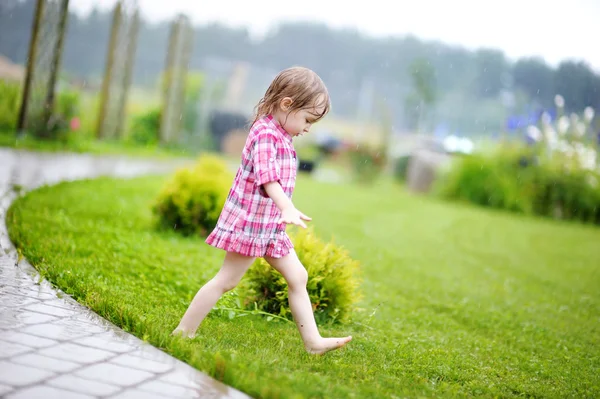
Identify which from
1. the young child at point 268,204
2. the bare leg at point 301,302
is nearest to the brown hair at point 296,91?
the young child at point 268,204

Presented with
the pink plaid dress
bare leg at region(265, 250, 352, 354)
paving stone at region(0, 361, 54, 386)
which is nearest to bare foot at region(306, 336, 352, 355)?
bare leg at region(265, 250, 352, 354)

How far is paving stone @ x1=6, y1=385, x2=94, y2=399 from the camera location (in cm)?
229

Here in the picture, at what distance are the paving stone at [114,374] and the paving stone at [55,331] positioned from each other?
0.36m

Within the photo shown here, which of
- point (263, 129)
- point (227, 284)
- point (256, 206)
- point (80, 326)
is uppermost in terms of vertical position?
point (263, 129)

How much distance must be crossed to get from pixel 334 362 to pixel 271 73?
23.0 metres

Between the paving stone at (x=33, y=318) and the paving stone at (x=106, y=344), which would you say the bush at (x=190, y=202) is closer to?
the paving stone at (x=33, y=318)

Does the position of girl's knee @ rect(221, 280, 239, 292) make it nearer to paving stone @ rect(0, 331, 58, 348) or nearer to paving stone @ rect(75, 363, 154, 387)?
paving stone @ rect(75, 363, 154, 387)

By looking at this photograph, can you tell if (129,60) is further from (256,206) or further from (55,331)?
(55,331)

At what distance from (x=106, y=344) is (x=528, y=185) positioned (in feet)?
44.7

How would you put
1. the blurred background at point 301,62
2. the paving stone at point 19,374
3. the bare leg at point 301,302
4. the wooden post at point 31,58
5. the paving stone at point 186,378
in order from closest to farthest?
the paving stone at point 19,374 → the paving stone at point 186,378 → the bare leg at point 301,302 → the wooden post at point 31,58 → the blurred background at point 301,62

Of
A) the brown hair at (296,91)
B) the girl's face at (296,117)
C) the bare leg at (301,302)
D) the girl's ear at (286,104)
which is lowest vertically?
the bare leg at (301,302)

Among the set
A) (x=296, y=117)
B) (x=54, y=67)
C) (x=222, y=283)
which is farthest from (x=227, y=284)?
(x=54, y=67)

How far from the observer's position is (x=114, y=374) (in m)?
2.62

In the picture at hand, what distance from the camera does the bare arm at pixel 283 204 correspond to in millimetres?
2988
